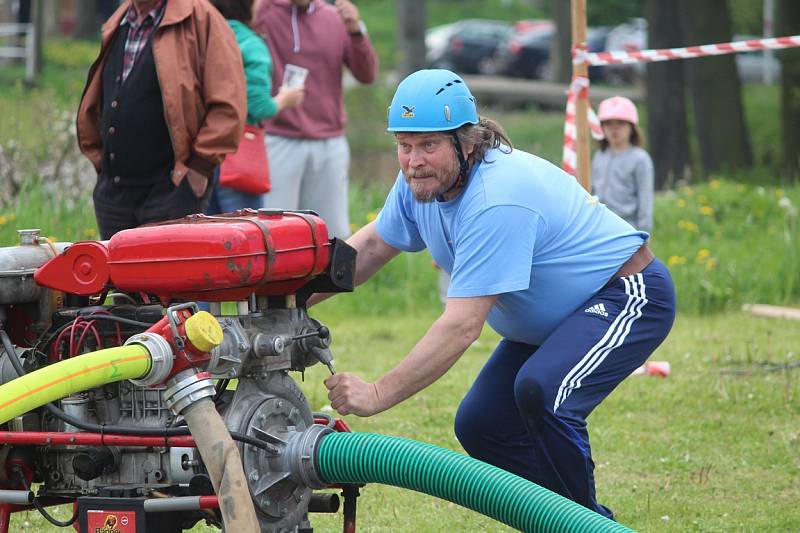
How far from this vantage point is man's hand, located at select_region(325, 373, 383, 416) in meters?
3.64

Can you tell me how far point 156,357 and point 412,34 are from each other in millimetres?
24122

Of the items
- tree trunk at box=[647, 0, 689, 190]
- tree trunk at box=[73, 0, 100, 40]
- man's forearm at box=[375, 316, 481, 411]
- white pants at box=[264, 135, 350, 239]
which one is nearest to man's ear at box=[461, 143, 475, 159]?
man's forearm at box=[375, 316, 481, 411]

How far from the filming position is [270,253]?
3.46m

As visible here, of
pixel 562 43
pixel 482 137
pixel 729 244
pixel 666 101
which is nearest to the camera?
pixel 482 137

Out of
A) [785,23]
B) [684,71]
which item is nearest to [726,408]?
[785,23]

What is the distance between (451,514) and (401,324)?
3.82 m

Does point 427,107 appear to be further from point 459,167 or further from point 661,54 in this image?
point 661,54

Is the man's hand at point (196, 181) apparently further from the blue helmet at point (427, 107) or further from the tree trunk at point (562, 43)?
the tree trunk at point (562, 43)

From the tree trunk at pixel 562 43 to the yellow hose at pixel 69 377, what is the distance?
93.6 ft

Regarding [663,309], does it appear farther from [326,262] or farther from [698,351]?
[698,351]

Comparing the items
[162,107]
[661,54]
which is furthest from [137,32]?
[661,54]

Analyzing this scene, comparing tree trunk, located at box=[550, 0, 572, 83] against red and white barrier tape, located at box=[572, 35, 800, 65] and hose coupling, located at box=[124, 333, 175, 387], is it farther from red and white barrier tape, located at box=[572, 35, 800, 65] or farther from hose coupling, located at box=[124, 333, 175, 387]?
hose coupling, located at box=[124, 333, 175, 387]

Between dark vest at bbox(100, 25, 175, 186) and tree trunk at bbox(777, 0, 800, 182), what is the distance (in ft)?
45.7

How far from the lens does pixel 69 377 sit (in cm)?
313
